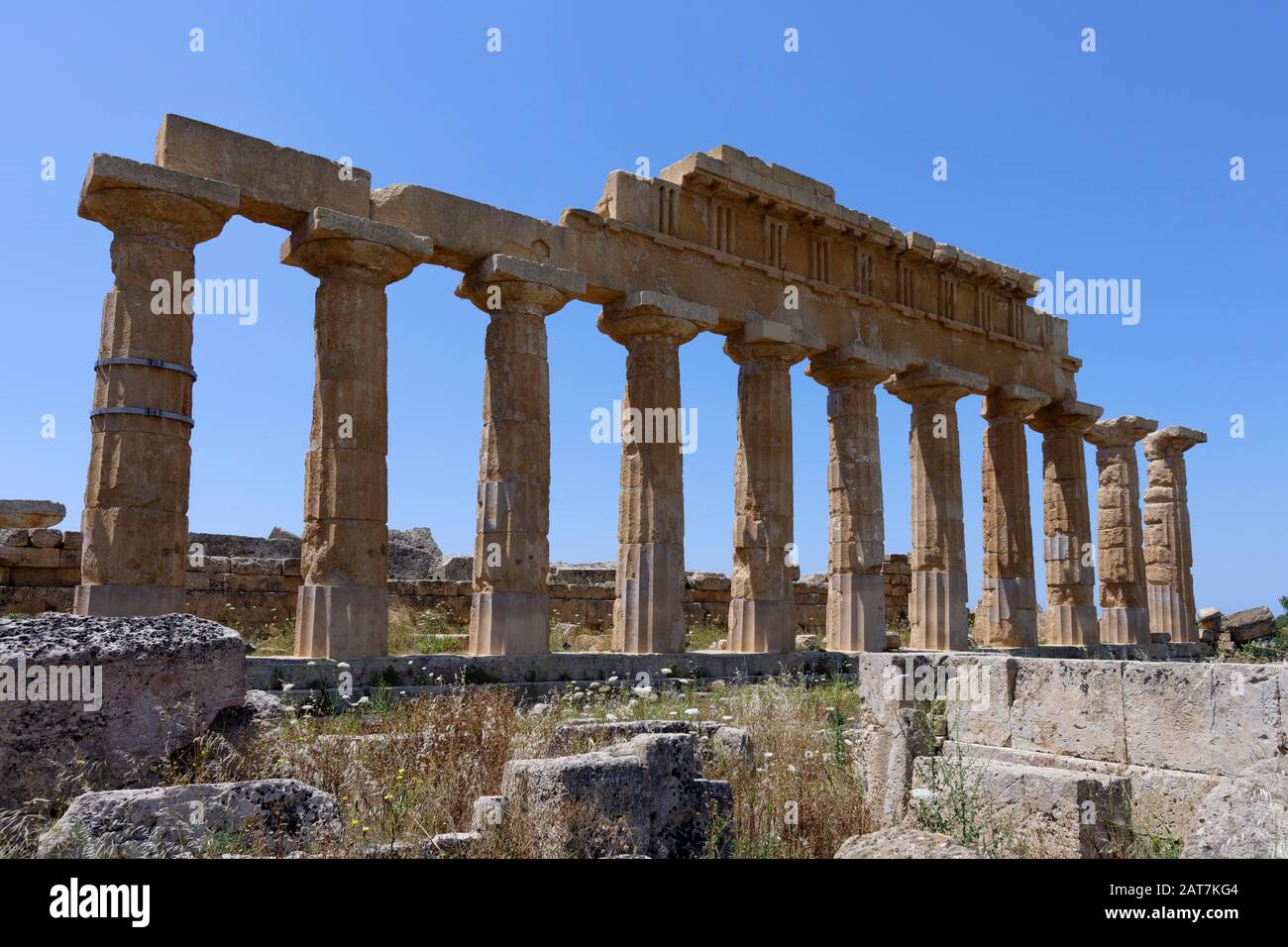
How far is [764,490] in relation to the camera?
15656 mm

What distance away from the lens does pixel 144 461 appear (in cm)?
1064

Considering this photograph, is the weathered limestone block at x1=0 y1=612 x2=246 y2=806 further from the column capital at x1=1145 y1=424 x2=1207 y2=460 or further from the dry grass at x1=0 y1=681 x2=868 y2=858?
the column capital at x1=1145 y1=424 x2=1207 y2=460

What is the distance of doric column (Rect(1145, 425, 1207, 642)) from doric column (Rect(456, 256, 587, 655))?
16737mm

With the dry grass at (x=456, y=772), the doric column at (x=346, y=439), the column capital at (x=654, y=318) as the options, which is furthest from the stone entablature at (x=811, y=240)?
the dry grass at (x=456, y=772)

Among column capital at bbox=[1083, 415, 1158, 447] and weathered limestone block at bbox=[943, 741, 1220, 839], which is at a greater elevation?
column capital at bbox=[1083, 415, 1158, 447]

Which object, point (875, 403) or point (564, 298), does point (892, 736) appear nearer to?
point (564, 298)

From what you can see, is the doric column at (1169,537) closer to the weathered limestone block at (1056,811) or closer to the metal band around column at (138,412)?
the weathered limestone block at (1056,811)

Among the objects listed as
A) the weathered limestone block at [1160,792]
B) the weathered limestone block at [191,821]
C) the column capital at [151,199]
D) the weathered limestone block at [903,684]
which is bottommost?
the weathered limestone block at [1160,792]

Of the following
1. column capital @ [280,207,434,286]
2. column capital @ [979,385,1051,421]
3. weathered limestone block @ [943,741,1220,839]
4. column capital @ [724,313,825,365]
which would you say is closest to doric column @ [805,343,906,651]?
column capital @ [724,313,825,365]

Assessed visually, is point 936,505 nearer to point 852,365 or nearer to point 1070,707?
point 852,365

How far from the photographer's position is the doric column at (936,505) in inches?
706

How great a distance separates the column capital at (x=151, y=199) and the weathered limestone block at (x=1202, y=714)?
974 centimetres

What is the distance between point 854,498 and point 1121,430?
344 inches

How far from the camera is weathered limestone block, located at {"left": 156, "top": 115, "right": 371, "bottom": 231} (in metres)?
11.2
